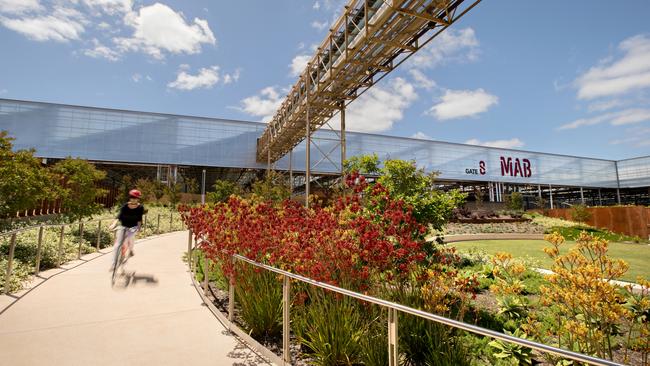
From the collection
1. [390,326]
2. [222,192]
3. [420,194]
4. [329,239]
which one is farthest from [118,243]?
[222,192]

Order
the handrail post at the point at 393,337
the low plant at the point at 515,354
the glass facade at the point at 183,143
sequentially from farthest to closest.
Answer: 1. the glass facade at the point at 183,143
2. the low plant at the point at 515,354
3. the handrail post at the point at 393,337

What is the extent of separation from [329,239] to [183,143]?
115 feet

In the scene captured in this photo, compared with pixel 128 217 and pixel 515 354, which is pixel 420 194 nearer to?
pixel 515 354

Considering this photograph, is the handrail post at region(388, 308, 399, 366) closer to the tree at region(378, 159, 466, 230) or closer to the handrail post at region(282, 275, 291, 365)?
the handrail post at region(282, 275, 291, 365)

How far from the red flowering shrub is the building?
1765cm

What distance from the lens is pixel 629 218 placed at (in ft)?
71.0

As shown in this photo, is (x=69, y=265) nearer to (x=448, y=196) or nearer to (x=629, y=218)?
(x=448, y=196)

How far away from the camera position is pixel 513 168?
49.1 m

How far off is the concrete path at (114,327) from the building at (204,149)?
58.3ft

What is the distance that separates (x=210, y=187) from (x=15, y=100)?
875 inches

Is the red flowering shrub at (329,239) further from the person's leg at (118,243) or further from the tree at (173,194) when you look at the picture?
the tree at (173,194)

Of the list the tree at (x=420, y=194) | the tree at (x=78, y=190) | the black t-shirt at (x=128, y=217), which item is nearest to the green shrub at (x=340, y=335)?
the tree at (x=420, y=194)

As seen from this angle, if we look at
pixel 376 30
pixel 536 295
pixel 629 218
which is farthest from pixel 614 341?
pixel 629 218

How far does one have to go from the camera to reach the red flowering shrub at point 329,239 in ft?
11.6
